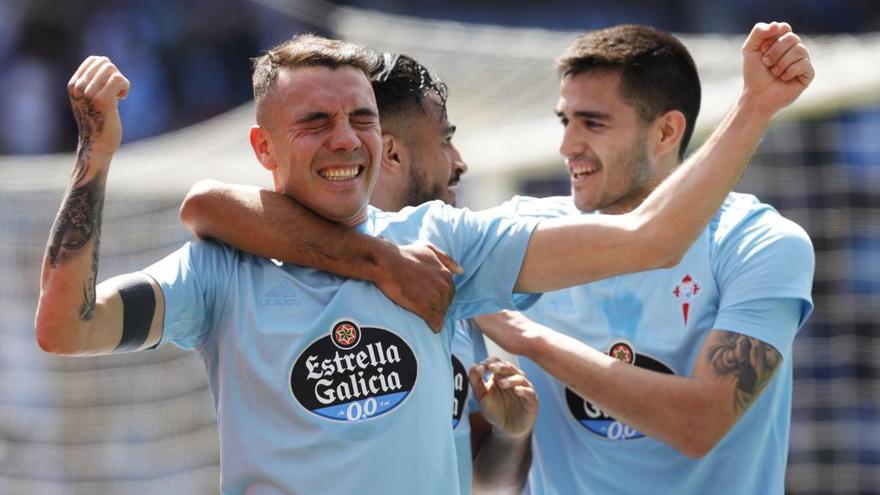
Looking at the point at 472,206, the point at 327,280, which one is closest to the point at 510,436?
the point at 327,280

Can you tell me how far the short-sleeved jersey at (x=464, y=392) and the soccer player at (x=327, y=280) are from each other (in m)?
0.44

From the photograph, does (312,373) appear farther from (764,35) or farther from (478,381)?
(764,35)

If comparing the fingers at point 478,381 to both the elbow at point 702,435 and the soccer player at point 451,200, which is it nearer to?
the soccer player at point 451,200

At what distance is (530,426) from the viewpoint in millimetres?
3059

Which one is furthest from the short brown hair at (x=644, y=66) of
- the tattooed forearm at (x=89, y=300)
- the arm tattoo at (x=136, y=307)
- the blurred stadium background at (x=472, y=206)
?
the blurred stadium background at (x=472, y=206)

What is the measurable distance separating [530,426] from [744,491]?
608mm

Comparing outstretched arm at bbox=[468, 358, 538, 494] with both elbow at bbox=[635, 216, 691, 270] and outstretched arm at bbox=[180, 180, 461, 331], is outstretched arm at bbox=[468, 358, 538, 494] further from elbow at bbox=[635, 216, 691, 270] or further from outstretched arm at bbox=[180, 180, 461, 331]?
elbow at bbox=[635, 216, 691, 270]

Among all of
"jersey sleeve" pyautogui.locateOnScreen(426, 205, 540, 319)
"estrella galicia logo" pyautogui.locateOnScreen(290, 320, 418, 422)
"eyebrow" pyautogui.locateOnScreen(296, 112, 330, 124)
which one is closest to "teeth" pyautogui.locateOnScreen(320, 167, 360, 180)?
"eyebrow" pyautogui.locateOnScreen(296, 112, 330, 124)

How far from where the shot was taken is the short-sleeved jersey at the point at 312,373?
2400mm

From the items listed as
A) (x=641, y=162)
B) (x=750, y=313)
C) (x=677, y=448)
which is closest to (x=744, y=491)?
(x=677, y=448)

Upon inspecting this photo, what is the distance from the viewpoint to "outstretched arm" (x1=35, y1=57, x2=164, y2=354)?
7.44 feet

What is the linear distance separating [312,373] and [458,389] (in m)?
0.75

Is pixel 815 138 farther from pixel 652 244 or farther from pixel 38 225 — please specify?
pixel 652 244

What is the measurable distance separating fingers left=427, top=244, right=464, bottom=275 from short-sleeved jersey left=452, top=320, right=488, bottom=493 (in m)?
0.45
